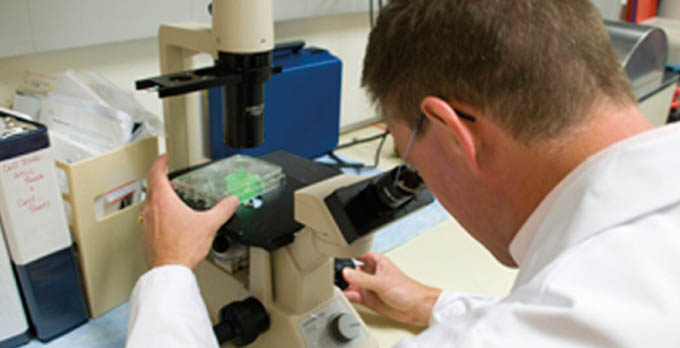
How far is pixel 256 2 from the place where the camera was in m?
0.80

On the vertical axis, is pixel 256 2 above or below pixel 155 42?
above

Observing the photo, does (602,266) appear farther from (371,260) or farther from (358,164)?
(358,164)

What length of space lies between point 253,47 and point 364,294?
54 centimetres

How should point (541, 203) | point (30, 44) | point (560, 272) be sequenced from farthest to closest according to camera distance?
point (30, 44) < point (541, 203) < point (560, 272)

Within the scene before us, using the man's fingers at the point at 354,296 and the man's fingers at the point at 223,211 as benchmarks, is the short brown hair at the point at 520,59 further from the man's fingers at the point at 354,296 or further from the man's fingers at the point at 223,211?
the man's fingers at the point at 354,296

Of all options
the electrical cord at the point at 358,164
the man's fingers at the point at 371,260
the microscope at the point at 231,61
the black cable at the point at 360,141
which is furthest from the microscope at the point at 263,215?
the black cable at the point at 360,141

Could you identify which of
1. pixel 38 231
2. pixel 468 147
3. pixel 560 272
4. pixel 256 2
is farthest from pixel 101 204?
pixel 560 272

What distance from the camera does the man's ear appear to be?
607 millimetres

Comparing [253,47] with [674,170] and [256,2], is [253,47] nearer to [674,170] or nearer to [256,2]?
[256,2]

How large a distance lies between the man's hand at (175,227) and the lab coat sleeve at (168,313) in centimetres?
4

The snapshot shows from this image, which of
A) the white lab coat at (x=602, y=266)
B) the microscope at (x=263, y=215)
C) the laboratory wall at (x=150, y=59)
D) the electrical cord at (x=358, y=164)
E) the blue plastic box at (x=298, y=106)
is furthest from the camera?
the electrical cord at (x=358, y=164)

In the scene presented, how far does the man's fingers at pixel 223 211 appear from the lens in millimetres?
892

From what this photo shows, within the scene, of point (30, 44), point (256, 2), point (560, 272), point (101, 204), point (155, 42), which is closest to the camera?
point (560, 272)

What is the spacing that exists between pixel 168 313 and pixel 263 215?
0.89ft
